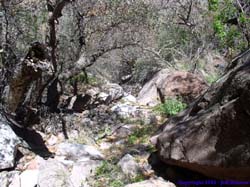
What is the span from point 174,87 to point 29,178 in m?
3.33

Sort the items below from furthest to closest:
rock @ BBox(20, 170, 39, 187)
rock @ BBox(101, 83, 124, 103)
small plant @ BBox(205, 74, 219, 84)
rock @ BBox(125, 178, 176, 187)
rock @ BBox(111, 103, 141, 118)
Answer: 1. small plant @ BBox(205, 74, 219, 84)
2. rock @ BBox(101, 83, 124, 103)
3. rock @ BBox(111, 103, 141, 118)
4. rock @ BBox(20, 170, 39, 187)
5. rock @ BBox(125, 178, 176, 187)

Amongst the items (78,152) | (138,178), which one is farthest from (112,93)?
(138,178)

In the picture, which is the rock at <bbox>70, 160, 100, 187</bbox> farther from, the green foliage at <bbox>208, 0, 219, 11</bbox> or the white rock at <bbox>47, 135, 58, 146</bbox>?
the green foliage at <bbox>208, 0, 219, 11</bbox>

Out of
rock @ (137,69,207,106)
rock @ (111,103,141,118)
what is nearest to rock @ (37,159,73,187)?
rock @ (111,103,141,118)

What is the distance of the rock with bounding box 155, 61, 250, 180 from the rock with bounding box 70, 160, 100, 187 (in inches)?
30.6

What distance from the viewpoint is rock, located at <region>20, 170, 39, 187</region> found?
14.5ft

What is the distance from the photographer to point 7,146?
477cm

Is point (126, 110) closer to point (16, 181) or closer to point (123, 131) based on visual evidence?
point (123, 131)

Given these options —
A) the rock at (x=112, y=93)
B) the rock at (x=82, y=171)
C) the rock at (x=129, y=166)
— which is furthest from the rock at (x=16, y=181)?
the rock at (x=112, y=93)

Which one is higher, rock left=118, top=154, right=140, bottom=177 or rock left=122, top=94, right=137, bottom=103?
rock left=122, top=94, right=137, bottom=103

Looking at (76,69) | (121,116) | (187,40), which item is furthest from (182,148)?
(187,40)

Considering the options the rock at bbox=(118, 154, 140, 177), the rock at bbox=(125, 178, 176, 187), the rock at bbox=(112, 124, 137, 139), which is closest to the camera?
the rock at bbox=(125, 178, 176, 187)

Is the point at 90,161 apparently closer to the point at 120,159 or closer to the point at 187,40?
the point at 120,159

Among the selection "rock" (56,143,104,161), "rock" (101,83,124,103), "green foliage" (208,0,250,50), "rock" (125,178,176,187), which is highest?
"green foliage" (208,0,250,50)
